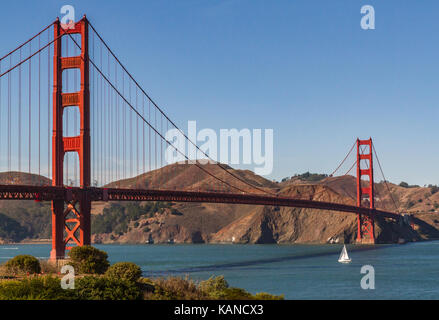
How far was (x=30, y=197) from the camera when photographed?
54219 millimetres

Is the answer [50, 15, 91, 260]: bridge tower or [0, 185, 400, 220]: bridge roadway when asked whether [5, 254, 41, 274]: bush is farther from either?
[50, 15, 91, 260]: bridge tower

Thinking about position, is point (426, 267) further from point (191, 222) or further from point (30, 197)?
point (191, 222)

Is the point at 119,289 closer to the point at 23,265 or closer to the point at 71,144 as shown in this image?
the point at 23,265

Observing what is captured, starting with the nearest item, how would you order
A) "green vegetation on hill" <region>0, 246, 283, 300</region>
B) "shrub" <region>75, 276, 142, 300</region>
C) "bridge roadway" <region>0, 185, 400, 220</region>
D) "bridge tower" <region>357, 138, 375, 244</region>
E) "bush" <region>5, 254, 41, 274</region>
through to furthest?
"green vegetation on hill" <region>0, 246, 283, 300</region>, "shrub" <region>75, 276, 142, 300</region>, "bush" <region>5, 254, 41, 274</region>, "bridge roadway" <region>0, 185, 400, 220</region>, "bridge tower" <region>357, 138, 375, 244</region>

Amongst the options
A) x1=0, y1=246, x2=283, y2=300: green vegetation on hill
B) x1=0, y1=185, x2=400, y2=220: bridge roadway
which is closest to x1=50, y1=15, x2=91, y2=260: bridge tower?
x1=0, y1=185, x2=400, y2=220: bridge roadway

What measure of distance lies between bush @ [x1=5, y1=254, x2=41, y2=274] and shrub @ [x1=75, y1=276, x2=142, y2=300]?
11116mm

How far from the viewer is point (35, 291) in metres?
22.9

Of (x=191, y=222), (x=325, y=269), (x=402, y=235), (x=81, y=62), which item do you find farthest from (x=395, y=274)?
(x=191, y=222)

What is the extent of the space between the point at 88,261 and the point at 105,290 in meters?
13.7

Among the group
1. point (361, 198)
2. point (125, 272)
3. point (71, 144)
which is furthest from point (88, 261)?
point (361, 198)

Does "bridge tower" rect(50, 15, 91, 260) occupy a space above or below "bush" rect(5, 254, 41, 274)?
above

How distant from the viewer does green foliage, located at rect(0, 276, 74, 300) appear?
22266mm

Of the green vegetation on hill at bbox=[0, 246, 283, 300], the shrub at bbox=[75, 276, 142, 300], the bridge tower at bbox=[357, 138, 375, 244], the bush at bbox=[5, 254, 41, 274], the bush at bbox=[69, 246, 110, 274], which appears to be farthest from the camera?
the bridge tower at bbox=[357, 138, 375, 244]

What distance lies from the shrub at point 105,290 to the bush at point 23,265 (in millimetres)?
11116
